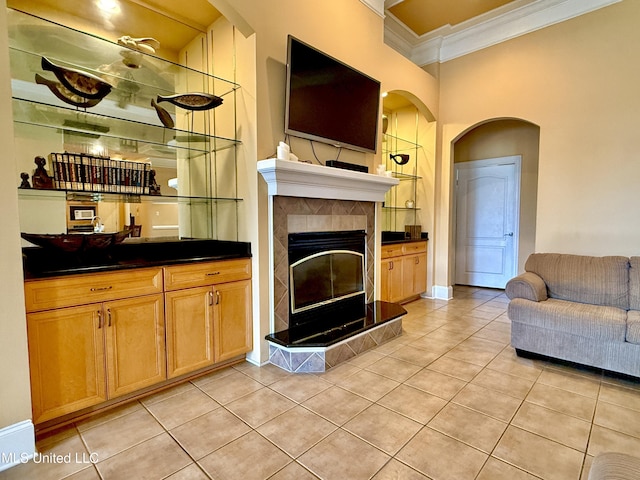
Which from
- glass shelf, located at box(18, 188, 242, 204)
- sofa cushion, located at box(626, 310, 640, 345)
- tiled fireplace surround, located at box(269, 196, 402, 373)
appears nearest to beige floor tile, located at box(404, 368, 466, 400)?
tiled fireplace surround, located at box(269, 196, 402, 373)

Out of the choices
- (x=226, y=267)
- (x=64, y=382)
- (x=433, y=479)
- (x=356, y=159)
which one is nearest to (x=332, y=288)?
(x=226, y=267)

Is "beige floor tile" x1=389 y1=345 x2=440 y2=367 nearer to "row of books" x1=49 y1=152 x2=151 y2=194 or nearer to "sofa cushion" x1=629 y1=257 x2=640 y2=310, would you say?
"sofa cushion" x1=629 y1=257 x2=640 y2=310

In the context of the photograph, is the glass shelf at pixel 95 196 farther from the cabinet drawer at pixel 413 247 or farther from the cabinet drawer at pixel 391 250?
the cabinet drawer at pixel 413 247

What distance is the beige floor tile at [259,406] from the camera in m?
2.09

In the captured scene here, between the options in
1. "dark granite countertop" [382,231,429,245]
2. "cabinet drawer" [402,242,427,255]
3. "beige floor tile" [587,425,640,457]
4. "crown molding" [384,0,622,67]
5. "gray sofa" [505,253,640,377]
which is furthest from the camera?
"dark granite countertop" [382,231,429,245]

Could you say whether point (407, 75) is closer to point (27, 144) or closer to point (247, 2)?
point (247, 2)

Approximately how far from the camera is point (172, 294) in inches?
94.2

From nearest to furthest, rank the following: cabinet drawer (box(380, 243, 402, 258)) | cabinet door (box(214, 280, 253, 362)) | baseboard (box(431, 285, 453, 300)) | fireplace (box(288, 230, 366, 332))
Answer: cabinet door (box(214, 280, 253, 362)) → fireplace (box(288, 230, 366, 332)) → cabinet drawer (box(380, 243, 402, 258)) → baseboard (box(431, 285, 453, 300))

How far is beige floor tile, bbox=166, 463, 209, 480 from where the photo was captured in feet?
5.27

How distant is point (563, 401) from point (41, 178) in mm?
3945

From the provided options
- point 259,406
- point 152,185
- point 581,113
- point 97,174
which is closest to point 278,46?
point 152,185

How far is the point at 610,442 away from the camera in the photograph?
6.09 ft

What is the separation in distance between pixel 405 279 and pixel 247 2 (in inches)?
144

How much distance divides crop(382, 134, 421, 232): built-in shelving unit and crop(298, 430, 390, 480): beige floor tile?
3735 millimetres
